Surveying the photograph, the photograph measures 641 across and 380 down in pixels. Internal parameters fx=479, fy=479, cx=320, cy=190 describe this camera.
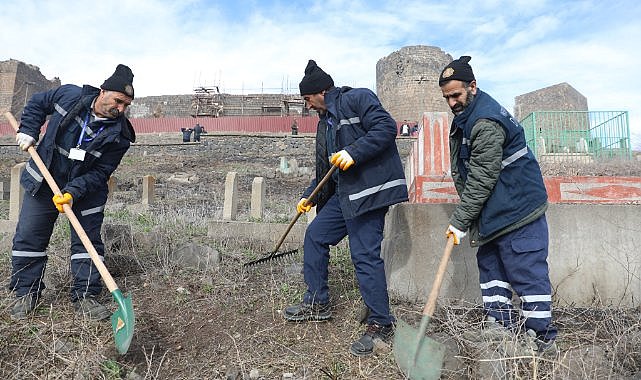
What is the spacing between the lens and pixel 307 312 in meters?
3.16

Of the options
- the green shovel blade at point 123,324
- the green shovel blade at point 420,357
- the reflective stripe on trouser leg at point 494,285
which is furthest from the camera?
the reflective stripe on trouser leg at point 494,285

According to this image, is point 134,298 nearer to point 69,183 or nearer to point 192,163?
point 69,183

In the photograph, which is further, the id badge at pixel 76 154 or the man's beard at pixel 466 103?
the id badge at pixel 76 154

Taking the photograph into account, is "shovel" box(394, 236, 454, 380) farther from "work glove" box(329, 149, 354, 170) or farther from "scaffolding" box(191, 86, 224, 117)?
"scaffolding" box(191, 86, 224, 117)

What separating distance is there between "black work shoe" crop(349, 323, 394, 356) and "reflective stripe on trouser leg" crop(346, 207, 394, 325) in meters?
0.04

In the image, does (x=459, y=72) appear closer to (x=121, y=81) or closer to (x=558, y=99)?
(x=121, y=81)

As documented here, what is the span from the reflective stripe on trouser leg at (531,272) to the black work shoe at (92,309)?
8.24ft

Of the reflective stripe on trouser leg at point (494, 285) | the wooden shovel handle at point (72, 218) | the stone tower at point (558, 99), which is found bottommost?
the reflective stripe on trouser leg at point (494, 285)

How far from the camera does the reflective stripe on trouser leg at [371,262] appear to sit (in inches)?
113

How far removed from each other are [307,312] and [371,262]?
60cm

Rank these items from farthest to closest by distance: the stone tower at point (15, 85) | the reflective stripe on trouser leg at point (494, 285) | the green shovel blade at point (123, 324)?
the stone tower at point (15, 85)
the reflective stripe on trouser leg at point (494, 285)
the green shovel blade at point (123, 324)

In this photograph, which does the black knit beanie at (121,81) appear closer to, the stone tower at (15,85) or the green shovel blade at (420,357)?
the green shovel blade at (420,357)

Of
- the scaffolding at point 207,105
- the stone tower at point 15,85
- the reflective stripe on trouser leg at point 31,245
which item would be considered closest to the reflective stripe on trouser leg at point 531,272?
the reflective stripe on trouser leg at point 31,245

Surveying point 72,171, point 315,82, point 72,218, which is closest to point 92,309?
point 72,218
